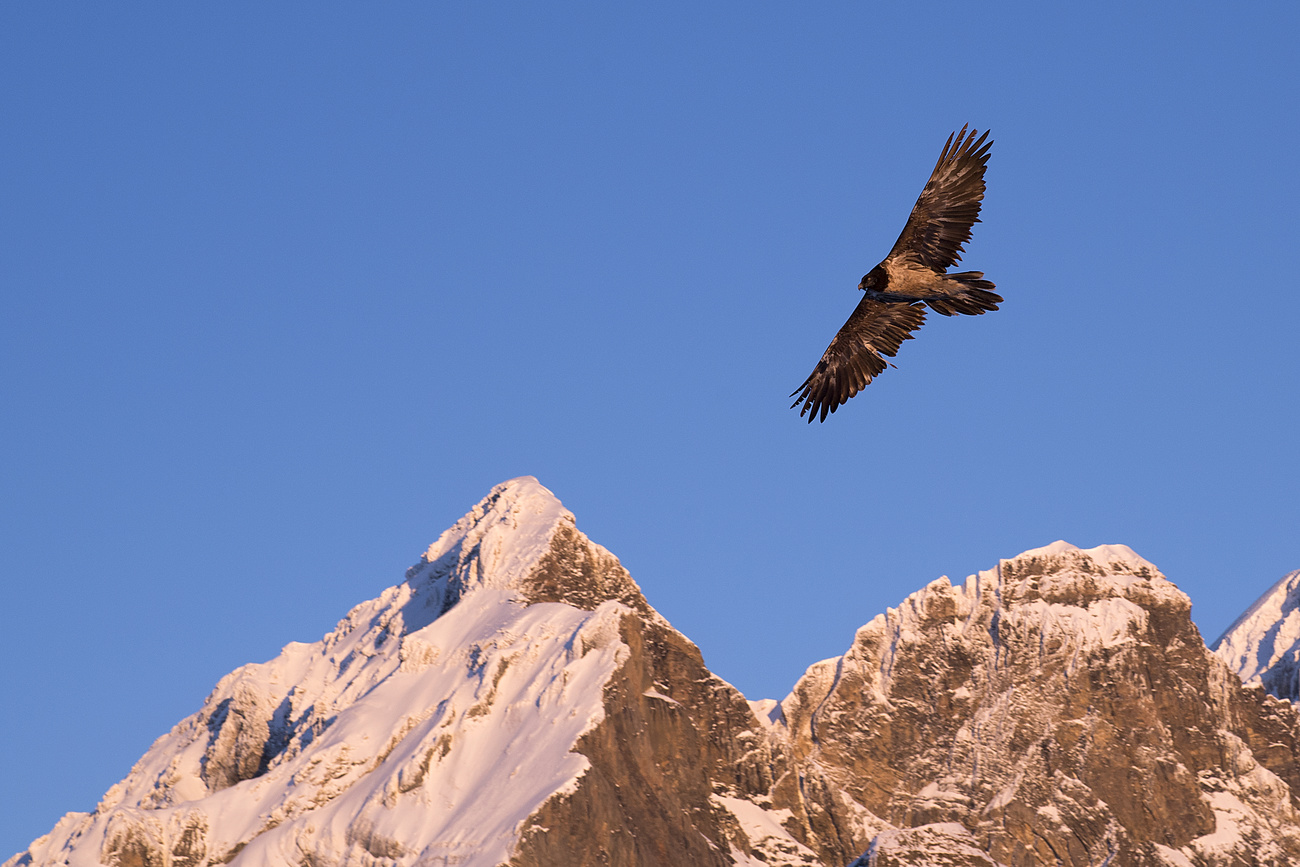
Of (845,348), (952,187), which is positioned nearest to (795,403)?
(845,348)

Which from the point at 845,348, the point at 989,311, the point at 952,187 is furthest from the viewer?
the point at 845,348

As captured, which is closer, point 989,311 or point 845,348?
point 989,311

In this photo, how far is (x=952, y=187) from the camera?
48188 millimetres

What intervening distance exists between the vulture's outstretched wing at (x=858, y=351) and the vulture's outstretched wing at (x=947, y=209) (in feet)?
6.89

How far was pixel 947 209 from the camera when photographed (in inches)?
1897

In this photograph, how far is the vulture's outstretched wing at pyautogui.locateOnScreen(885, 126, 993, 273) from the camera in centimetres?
4800

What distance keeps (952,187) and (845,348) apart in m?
5.21

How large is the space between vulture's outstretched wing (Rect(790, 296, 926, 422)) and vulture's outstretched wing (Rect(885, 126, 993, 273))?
2101 millimetres

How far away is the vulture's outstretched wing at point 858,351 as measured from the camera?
50531 millimetres

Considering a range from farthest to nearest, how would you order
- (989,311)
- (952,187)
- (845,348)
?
(845,348) → (952,187) → (989,311)

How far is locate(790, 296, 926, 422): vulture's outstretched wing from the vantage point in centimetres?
5053

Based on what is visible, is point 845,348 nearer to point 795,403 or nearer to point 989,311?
point 795,403

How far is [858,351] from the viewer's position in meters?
51.2

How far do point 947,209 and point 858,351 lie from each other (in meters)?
4.64
